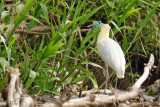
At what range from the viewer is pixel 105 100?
7.11 feet

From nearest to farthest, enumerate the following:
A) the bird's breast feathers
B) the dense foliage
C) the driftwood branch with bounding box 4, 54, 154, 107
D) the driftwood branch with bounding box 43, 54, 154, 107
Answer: the driftwood branch with bounding box 4, 54, 154, 107 < the driftwood branch with bounding box 43, 54, 154, 107 < the dense foliage < the bird's breast feathers

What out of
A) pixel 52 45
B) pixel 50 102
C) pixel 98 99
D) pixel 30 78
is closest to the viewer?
pixel 50 102

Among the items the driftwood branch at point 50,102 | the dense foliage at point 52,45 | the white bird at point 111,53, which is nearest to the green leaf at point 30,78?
the dense foliage at point 52,45

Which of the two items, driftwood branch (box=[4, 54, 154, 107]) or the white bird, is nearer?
driftwood branch (box=[4, 54, 154, 107])

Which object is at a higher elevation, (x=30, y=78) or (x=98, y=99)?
(x=98, y=99)

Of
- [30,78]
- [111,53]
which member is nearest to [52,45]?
[30,78]

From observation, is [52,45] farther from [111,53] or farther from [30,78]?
[111,53]

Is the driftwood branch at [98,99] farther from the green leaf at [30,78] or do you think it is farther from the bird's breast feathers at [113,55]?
the green leaf at [30,78]

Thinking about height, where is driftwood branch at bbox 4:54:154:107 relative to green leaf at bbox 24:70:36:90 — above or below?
above

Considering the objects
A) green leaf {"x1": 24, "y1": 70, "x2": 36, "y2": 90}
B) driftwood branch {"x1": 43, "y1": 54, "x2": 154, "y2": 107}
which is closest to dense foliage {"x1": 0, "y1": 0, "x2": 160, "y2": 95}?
green leaf {"x1": 24, "y1": 70, "x2": 36, "y2": 90}

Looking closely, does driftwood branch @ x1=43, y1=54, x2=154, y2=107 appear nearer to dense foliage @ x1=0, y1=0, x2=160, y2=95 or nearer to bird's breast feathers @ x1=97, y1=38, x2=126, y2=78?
bird's breast feathers @ x1=97, y1=38, x2=126, y2=78

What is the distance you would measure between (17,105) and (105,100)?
71cm

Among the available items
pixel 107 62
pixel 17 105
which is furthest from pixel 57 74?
pixel 17 105

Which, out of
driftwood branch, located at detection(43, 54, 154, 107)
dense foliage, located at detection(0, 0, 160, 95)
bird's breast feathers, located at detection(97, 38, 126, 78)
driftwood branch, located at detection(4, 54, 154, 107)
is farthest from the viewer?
bird's breast feathers, located at detection(97, 38, 126, 78)
